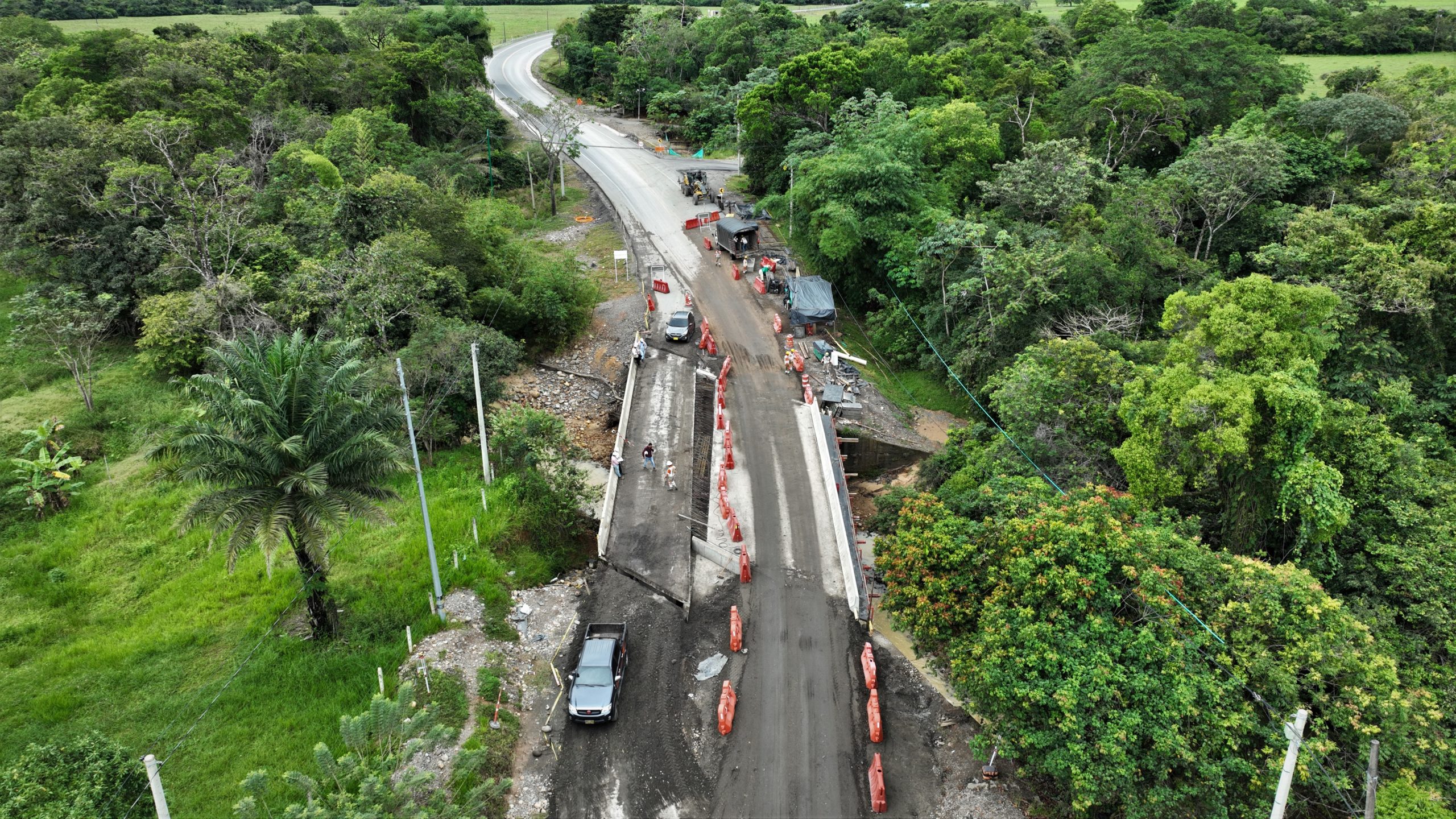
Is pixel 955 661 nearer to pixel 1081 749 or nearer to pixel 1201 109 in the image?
pixel 1081 749

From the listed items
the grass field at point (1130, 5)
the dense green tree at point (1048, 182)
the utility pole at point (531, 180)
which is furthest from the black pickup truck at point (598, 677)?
the grass field at point (1130, 5)

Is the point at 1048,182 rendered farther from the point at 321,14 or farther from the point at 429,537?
the point at 321,14

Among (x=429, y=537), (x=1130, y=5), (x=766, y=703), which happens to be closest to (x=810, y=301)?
(x=766, y=703)

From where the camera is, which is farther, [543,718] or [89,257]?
[89,257]

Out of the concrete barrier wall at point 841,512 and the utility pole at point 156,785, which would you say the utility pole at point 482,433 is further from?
the utility pole at point 156,785

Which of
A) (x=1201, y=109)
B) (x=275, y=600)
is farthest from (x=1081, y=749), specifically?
(x=1201, y=109)
